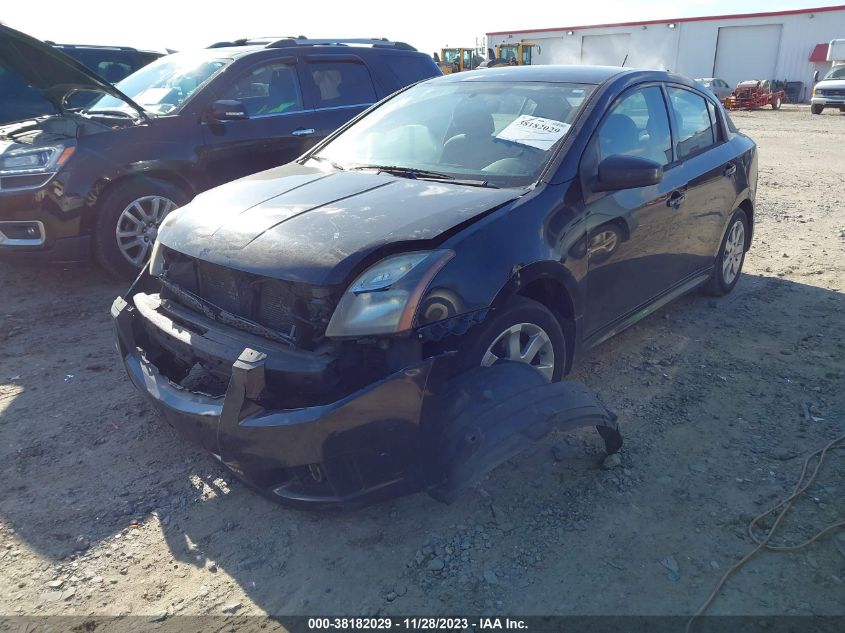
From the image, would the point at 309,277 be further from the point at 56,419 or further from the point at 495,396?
the point at 56,419

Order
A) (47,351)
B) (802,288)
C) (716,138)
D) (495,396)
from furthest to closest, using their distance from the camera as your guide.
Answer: (802,288) → (716,138) → (47,351) → (495,396)

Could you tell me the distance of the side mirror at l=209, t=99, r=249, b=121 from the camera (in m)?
5.34

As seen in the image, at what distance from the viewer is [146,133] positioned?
5.36m

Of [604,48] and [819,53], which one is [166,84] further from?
[604,48]

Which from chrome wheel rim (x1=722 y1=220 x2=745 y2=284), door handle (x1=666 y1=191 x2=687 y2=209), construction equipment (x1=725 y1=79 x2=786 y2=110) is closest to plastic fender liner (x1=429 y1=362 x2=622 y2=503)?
door handle (x1=666 y1=191 x2=687 y2=209)

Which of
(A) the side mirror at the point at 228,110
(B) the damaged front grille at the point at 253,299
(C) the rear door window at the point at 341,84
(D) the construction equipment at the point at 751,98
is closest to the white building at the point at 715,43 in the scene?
(D) the construction equipment at the point at 751,98

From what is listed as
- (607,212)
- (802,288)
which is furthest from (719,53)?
(607,212)

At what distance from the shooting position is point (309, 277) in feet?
7.98

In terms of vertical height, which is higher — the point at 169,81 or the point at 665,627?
the point at 169,81

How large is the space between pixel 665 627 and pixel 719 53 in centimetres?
4503

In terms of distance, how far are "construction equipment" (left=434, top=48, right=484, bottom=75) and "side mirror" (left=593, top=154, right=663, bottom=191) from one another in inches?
1297

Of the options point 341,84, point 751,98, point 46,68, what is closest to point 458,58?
point 751,98

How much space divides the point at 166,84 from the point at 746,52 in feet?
139

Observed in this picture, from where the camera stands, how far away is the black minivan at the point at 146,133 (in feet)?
16.4
